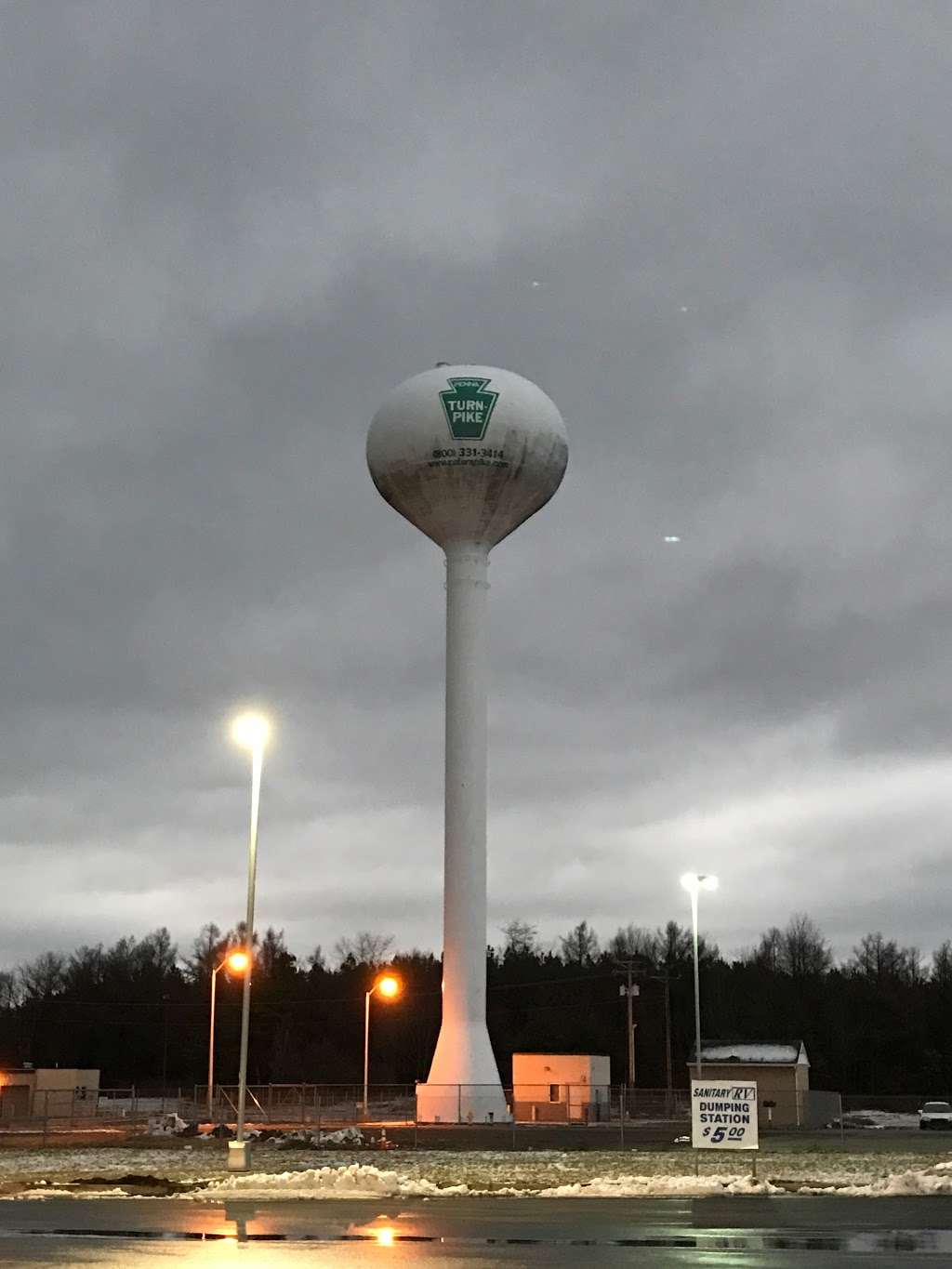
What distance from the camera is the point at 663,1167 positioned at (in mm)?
32125

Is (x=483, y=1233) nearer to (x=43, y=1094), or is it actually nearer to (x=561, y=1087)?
(x=561, y=1087)

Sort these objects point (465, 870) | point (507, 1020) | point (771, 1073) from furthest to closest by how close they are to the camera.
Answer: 1. point (507, 1020)
2. point (771, 1073)
3. point (465, 870)

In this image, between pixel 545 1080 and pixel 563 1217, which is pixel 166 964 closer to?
pixel 545 1080

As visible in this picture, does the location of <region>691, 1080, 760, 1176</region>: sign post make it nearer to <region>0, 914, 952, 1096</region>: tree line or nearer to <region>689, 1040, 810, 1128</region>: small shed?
<region>689, 1040, 810, 1128</region>: small shed

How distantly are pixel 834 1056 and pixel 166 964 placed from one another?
7173cm

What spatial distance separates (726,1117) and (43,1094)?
52.3 metres

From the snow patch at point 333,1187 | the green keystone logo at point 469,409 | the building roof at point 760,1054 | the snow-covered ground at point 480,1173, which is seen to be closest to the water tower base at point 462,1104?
the snow-covered ground at point 480,1173

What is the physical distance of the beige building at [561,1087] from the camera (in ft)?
196

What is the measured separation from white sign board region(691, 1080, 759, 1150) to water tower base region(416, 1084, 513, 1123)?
22.5m

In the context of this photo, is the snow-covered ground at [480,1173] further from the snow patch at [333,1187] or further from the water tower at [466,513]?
the water tower at [466,513]

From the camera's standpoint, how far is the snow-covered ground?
25.6m

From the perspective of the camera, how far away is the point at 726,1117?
91.6 feet

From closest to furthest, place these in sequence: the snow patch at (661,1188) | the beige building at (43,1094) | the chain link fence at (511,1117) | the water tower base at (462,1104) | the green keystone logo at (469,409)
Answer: the snow patch at (661,1188) → the chain link fence at (511,1117) → the water tower base at (462,1104) → the green keystone logo at (469,409) → the beige building at (43,1094)

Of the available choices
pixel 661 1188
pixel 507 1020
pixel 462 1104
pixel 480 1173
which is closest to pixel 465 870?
pixel 462 1104
